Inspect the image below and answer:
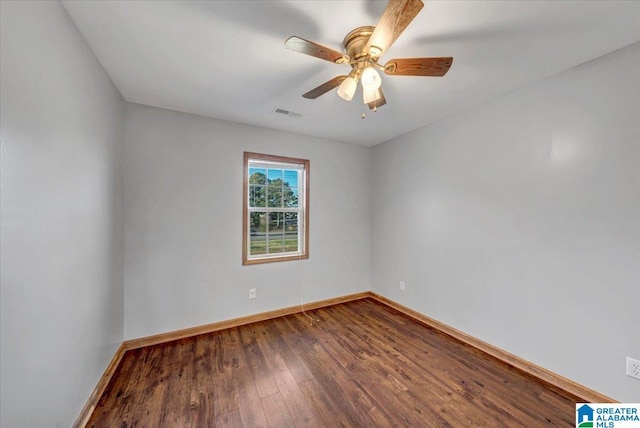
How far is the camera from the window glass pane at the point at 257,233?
10.2 feet

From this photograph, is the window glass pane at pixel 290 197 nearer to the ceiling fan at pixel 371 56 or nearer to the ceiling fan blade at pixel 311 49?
the ceiling fan at pixel 371 56

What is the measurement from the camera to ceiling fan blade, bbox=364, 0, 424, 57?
1.02m

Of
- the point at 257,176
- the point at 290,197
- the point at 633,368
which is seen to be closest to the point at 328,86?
the point at 257,176

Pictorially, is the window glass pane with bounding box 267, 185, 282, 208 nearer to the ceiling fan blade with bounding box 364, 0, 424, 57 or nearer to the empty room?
the empty room

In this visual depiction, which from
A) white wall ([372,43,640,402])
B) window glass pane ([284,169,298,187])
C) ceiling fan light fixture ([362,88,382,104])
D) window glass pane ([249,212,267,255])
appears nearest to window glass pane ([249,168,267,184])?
window glass pane ([284,169,298,187])

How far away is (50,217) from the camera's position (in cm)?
120

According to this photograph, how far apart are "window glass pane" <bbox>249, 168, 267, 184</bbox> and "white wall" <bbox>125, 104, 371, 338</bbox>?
204mm

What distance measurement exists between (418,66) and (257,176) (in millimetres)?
2269

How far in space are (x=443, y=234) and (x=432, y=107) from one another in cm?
144

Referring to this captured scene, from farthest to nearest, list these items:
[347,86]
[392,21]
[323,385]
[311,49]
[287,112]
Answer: [287,112]
[323,385]
[347,86]
[311,49]
[392,21]

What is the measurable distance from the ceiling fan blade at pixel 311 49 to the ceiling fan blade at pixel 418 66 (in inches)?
11.5

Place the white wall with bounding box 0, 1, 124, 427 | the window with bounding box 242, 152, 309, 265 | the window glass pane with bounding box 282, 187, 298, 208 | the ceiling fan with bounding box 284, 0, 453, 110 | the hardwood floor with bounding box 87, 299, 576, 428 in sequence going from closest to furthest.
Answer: the white wall with bounding box 0, 1, 124, 427 < the ceiling fan with bounding box 284, 0, 453, 110 < the hardwood floor with bounding box 87, 299, 576, 428 < the window with bounding box 242, 152, 309, 265 < the window glass pane with bounding box 282, 187, 298, 208

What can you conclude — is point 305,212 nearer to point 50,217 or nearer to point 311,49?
point 311,49

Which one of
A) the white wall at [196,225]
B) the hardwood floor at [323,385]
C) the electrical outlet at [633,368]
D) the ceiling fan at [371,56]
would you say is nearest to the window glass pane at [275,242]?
the white wall at [196,225]
